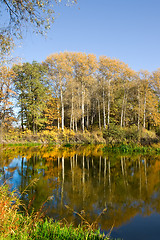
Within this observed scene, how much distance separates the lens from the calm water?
4.69 metres

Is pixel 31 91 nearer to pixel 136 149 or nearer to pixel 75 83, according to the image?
pixel 75 83

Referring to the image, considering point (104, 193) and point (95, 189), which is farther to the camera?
point (95, 189)

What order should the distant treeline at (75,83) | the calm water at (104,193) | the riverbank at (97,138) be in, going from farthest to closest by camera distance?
the distant treeline at (75,83) → the riverbank at (97,138) → the calm water at (104,193)

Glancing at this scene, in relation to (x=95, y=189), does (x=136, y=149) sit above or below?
above

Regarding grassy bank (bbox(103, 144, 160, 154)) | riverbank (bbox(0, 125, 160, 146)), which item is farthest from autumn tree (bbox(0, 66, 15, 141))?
grassy bank (bbox(103, 144, 160, 154))

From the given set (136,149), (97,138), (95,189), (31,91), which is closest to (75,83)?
(31,91)

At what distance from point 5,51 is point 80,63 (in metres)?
21.6

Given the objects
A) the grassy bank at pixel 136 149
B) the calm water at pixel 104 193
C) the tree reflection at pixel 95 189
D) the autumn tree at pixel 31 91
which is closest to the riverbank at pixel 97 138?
the grassy bank at pixel 136 149

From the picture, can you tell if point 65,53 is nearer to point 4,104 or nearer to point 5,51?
point 4,104

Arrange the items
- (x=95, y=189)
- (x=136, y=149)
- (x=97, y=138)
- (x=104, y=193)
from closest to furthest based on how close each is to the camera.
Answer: (x=104, y=193) < (x=95, y=189) < (x=136, y=149) < (x=97, y=138)

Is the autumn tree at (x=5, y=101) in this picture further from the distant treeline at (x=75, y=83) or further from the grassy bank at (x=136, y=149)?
the grassy bank at (x=136, y=149)

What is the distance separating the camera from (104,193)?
6.69 metres

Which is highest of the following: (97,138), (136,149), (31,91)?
(31,91)

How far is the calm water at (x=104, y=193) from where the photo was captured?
469cm
